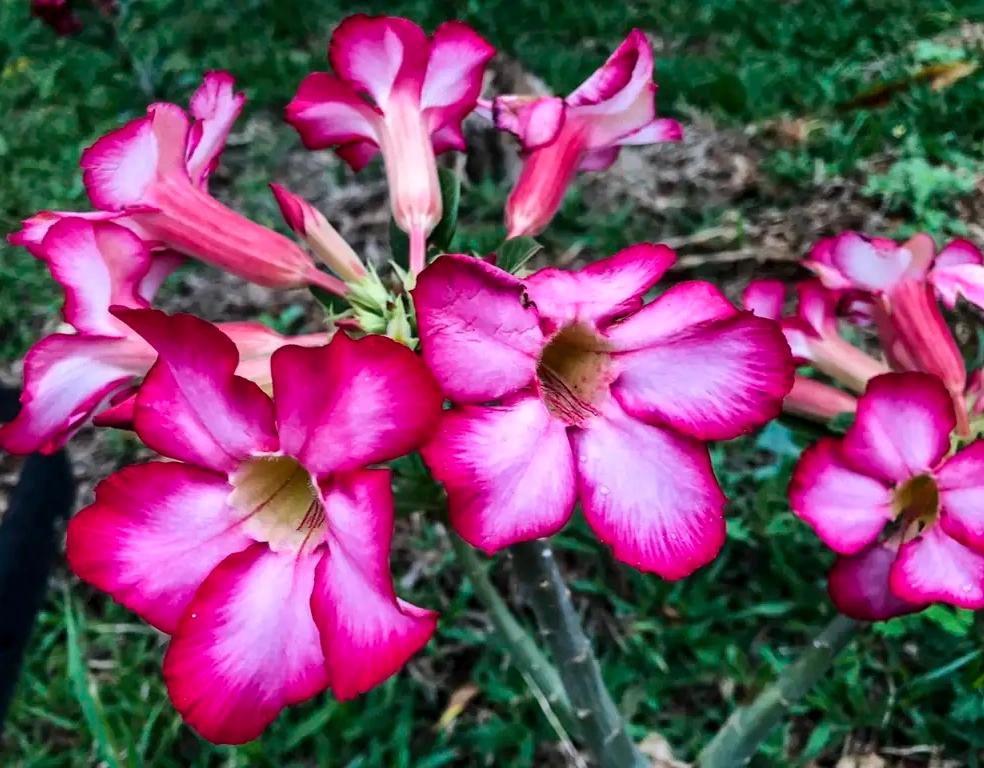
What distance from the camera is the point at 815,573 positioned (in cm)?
151

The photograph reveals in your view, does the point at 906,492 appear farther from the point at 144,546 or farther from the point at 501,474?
the point at 144,546

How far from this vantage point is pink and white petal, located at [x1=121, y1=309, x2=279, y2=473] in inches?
19.9

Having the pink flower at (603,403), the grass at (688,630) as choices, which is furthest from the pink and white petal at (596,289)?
the grass at (688,630)

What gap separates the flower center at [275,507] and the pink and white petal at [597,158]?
0.39 meters

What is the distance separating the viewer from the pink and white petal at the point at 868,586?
708mm

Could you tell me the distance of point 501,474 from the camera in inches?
19.8

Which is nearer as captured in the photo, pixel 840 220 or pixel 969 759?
pixel 969 759

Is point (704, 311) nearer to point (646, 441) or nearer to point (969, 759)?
point (646, 441)

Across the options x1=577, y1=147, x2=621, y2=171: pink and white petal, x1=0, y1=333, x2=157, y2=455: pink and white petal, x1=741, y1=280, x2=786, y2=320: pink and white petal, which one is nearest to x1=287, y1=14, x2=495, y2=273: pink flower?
x1=577, y1=147, x2=621, y2=171: pink and white petal

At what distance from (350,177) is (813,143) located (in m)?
1.32

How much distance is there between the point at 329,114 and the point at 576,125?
209 millimetres

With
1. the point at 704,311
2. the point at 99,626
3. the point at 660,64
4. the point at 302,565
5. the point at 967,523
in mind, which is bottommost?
the point at 99,626

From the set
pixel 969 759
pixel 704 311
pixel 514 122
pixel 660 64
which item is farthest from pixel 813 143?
pixel 704 311

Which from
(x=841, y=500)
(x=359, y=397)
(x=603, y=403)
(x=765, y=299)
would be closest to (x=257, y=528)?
(x=359, y=397)
